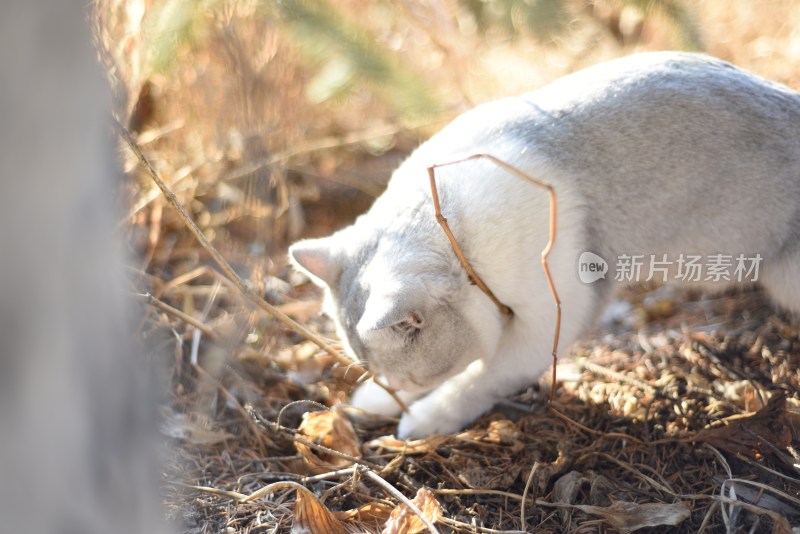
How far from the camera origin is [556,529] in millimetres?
1999

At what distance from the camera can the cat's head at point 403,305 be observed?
2248 millimetres

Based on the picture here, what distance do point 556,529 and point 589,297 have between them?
2.88 feet

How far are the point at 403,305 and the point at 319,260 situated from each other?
48cm

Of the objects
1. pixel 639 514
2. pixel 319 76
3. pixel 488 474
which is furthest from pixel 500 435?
pixel 319 76

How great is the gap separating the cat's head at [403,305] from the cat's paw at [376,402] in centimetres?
24

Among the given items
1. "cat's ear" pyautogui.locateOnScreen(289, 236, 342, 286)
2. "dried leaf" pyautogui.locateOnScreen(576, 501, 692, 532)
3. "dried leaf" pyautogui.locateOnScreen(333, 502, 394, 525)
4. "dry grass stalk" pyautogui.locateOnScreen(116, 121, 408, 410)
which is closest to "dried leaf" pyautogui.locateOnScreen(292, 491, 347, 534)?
"dried leaf" pyautogui.locateOnScreen(333, 502, 394, 525)

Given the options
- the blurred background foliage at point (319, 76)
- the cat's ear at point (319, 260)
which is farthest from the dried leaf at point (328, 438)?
the blurred background foliage at point (319, 76)

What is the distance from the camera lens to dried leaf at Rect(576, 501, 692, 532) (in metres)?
1.92

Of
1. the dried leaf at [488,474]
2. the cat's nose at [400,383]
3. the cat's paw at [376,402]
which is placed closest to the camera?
the dried leaf at [488,474]

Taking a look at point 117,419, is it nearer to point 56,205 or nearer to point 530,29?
point 56,205

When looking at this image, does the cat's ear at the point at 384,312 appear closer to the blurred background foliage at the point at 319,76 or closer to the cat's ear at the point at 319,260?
the cat's ear at the point at 319,260

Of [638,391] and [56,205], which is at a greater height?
[56,205]

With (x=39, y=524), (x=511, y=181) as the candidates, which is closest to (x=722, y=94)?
(x=511, y=181)

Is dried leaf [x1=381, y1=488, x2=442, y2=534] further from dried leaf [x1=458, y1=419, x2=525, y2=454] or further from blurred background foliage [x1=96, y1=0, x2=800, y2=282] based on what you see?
blurred background foliage [x1=96, y1=0, x2=800, y2=282]
